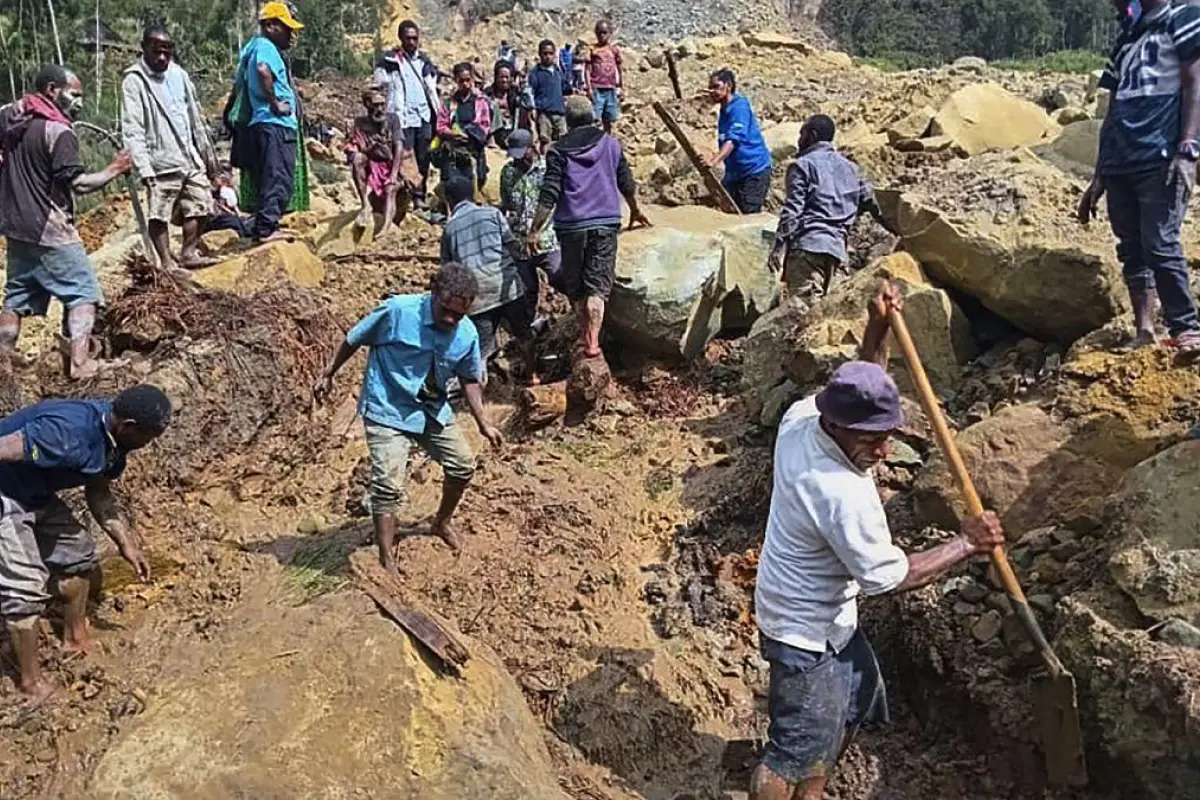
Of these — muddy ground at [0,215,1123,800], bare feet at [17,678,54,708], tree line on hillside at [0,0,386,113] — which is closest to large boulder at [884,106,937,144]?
muddy ground at [0,215,1123,800]

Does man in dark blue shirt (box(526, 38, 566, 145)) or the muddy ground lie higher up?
man in dark blue shirt (box(526, 38, 566, 145))

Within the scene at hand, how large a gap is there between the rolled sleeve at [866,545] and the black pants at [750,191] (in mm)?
5857

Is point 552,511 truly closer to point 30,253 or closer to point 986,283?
point 986,283

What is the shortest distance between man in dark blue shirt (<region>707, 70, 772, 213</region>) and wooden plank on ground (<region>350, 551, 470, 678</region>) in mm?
4572

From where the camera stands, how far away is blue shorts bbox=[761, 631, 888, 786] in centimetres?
339

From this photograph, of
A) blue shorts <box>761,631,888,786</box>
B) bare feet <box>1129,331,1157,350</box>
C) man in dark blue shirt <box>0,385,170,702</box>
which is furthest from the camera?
bare feet <box>1129,331,1157,350</box>

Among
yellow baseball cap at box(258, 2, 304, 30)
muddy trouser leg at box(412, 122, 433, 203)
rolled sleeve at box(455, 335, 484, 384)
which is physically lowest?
muddy trouser leg at box(412, 122, 433, 203)

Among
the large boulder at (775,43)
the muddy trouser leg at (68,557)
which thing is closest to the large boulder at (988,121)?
the muddy trouser leg at (68,557)

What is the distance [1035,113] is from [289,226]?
6.96 meters

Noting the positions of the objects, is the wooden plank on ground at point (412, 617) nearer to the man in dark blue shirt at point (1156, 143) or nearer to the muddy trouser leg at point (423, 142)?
the man in dark blue shirt at point (1156, 143)

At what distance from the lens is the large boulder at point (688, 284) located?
23.4 ft

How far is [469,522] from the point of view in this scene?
224 inches

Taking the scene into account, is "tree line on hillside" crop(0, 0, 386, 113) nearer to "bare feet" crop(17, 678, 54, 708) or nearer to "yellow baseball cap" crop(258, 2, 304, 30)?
"yellow baseball cap" crop(258, 2, 304, 30)

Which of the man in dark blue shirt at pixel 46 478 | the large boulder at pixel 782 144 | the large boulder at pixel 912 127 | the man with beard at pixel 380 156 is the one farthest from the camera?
the large boulder at pixel 782 144
